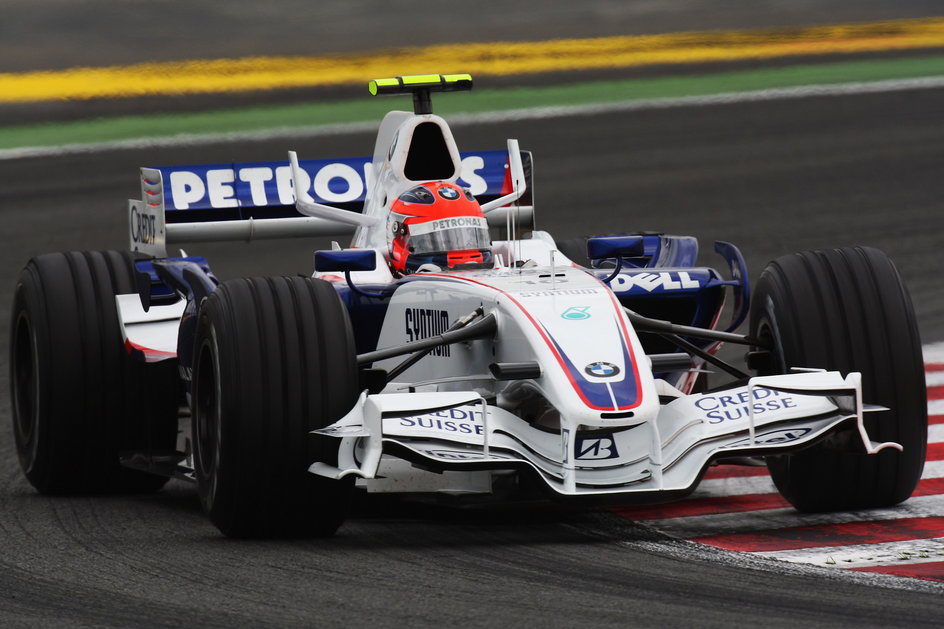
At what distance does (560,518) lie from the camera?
25.9 feet

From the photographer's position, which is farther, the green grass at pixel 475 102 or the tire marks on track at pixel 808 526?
the green grass at pixel 475 102

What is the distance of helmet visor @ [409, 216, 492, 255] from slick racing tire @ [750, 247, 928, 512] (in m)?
1.77

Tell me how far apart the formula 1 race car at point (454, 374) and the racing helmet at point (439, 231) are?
1 centimetres

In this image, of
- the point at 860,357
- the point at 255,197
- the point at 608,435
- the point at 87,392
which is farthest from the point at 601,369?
the point at 255,197

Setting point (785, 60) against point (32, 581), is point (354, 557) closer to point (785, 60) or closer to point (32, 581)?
point (32, 581)

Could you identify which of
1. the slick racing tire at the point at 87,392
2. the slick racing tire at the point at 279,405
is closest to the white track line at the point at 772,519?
the slick racing tire at the point at 279,405

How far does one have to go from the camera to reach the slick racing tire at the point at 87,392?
9.77 meters

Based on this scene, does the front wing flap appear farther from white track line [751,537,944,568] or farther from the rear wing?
the rear wing

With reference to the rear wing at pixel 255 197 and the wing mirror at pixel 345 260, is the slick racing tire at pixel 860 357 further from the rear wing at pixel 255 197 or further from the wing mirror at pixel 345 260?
the rear wing at pixel 255 197

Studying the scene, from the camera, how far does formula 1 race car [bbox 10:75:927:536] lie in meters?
7.00

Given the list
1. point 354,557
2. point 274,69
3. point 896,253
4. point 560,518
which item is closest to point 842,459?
point 560,518

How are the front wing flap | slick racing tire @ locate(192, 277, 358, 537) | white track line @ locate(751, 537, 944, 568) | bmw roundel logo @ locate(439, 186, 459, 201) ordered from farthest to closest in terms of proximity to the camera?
bmw roundel logo @ locate(439, 186, 459, 201), slick racing tire @ locate(192, 277, 358, 537), the front wing flap, white track line @ locate(751, 537, 944, 568)

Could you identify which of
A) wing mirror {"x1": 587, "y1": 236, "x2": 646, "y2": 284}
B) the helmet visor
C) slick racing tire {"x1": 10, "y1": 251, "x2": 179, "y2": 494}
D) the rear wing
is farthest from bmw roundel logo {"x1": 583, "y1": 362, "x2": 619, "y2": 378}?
the rear wing

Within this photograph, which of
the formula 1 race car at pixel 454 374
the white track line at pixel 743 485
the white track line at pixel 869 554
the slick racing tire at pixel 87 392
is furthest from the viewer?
the slick racing tire at pixel 87 392
